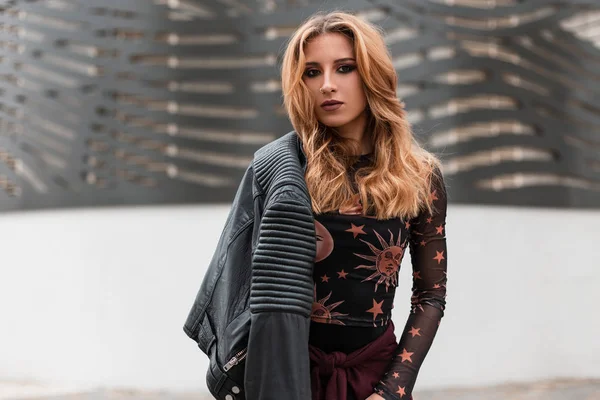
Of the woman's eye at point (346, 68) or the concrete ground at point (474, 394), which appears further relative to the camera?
the concrete ground at point (474, 394)

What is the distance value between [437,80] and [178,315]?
10.8ft

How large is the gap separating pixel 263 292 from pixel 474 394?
5.66m

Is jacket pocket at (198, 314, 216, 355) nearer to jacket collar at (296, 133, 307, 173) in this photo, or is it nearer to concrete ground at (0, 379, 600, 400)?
jacket collar at (296, 133, 307, 173)

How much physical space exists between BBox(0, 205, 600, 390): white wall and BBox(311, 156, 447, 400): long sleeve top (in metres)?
4.81

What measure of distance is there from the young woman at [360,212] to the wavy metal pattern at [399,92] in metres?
4.95

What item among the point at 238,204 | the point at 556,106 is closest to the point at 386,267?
the point at 238,204

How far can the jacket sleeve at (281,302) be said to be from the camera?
7.00 feet

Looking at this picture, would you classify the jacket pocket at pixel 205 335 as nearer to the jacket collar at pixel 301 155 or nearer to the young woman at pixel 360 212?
the young woman at pixel 360 212

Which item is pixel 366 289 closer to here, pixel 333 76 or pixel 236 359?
pixel 236 359

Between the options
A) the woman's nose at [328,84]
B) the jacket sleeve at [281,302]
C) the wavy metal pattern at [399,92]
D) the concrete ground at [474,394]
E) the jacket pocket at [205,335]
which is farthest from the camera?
the wavy metal pattern at [399,92]

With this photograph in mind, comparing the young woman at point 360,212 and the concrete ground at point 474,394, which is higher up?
the young woman at point 360,212

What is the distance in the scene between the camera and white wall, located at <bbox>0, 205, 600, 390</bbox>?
756 cm

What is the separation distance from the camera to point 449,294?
7.52 m

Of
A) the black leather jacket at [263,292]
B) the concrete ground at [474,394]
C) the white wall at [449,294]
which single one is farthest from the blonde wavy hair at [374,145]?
the concrete ground at [474,394]
